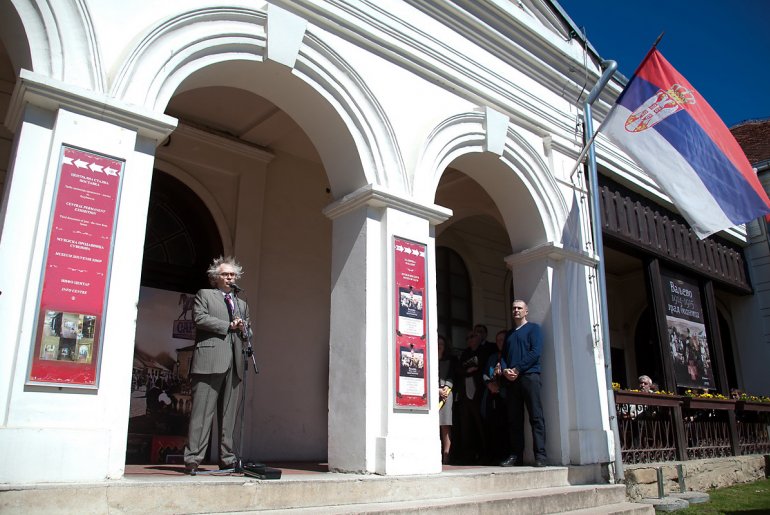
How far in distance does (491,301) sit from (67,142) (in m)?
8.61

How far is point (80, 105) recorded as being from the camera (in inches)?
167

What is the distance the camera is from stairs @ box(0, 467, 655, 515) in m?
3.47

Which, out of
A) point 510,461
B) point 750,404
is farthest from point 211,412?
point 750,404

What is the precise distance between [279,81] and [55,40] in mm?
1929

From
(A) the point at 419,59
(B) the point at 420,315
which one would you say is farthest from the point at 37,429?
(A) the point at 419,59

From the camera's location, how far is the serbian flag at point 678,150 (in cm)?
760

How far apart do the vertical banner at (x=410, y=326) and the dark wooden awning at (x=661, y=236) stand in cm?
398

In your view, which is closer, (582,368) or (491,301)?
(582,368)

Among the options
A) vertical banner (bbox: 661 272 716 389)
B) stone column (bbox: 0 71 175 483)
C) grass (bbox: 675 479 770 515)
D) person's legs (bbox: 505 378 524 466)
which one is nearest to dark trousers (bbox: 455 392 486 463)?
person's legs (bbox: 505 378 524 466)

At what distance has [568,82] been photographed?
8.65 metres

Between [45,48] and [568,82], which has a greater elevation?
[568,82]

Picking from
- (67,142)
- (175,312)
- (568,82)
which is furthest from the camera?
(568,82)

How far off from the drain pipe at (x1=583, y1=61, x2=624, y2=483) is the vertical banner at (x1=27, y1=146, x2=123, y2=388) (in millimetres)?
5442

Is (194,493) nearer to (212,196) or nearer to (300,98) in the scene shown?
(300,98)
